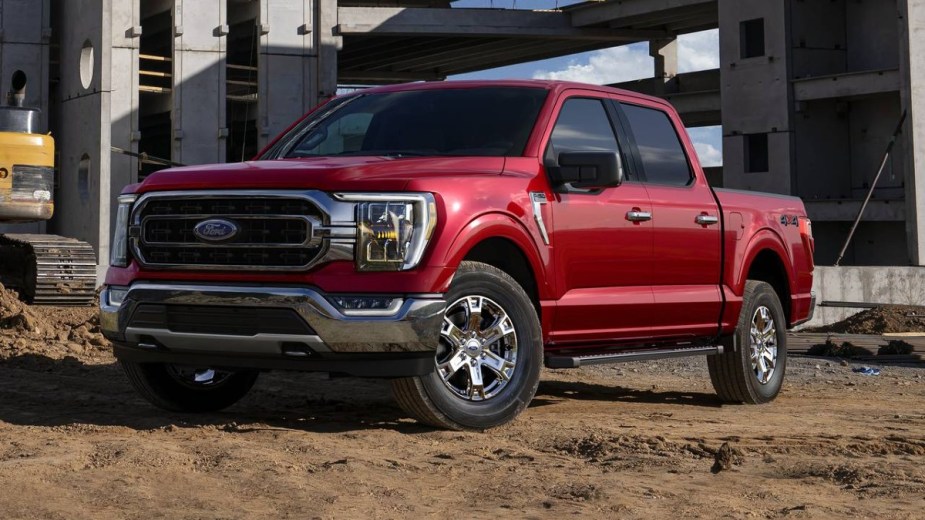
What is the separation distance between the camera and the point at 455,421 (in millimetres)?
7555

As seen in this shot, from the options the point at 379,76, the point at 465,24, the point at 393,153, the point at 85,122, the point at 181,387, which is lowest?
the point at 181,387

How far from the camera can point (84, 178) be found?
35.7m

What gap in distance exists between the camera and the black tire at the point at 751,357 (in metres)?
10.2

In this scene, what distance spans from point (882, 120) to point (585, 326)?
3269 centimetres

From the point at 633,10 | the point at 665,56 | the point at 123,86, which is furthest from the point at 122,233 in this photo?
the point at 665,56

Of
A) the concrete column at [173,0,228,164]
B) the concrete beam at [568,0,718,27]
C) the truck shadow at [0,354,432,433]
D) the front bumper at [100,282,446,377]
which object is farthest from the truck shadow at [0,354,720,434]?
the concrete beam at [568,0,718,27]

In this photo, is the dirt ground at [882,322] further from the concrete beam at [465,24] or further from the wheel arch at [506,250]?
the concrete beam at [465,24]

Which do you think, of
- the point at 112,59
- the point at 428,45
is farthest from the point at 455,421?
the point at 428,45

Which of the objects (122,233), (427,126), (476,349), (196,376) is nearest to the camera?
(476,349)

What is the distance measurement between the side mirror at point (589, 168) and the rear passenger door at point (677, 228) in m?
1.03

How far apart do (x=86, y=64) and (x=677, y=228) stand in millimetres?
28489

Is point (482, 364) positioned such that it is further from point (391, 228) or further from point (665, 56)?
point (665, 56)

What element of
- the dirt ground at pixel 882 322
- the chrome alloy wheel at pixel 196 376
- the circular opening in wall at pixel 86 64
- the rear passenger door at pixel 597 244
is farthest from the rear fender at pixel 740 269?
the circular opening in wall at pixel 86 64

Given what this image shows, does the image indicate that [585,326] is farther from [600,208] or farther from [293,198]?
[293,198]
